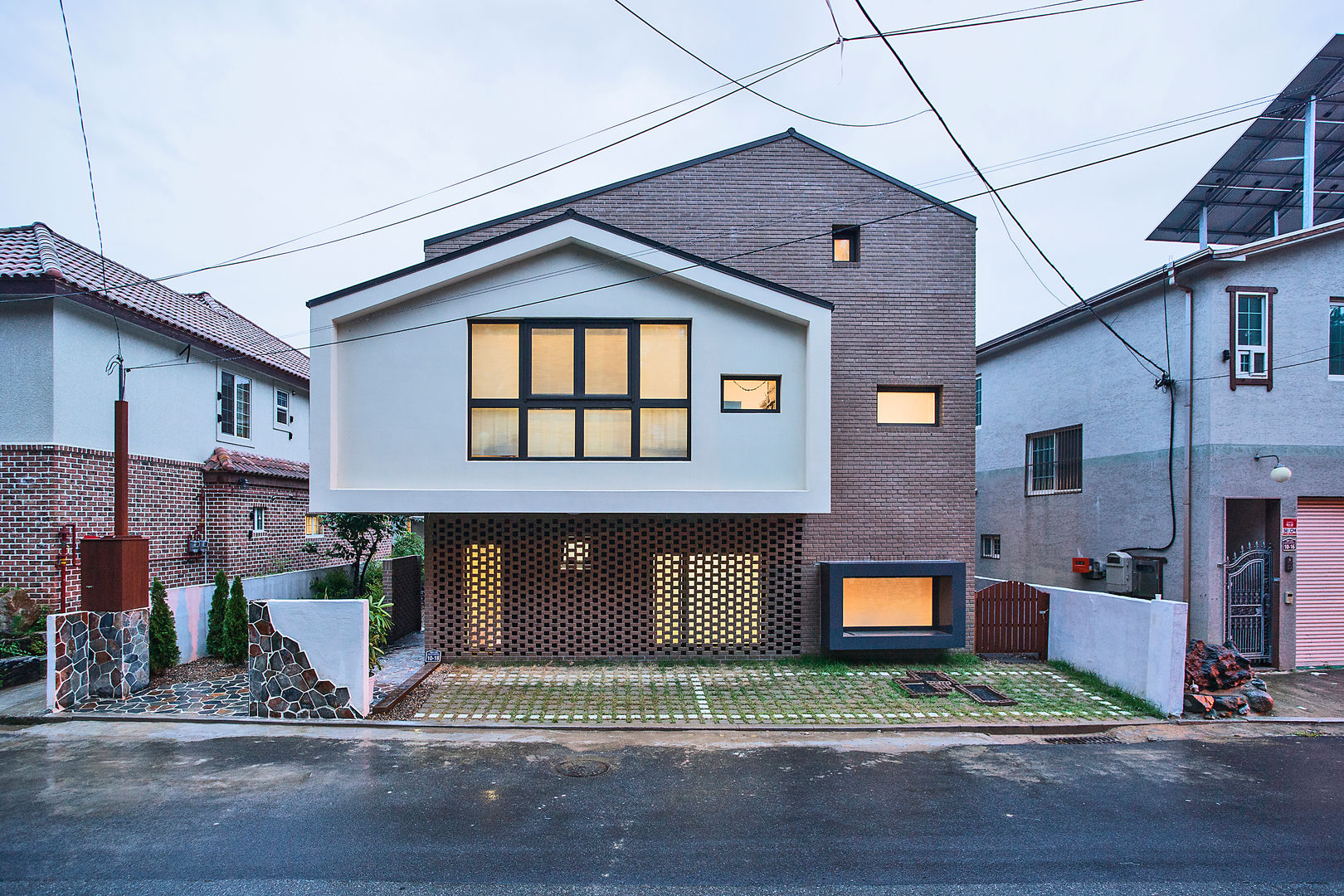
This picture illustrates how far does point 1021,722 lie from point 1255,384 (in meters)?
7.74

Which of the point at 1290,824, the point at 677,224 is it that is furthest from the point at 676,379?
the point at 1290,824

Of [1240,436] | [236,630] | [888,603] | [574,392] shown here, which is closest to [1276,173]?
[1240,436]

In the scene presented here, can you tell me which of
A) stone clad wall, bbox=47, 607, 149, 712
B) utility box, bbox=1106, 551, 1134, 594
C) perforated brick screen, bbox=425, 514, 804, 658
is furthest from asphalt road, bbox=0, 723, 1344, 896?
utility box, bbox=1106, 551, 1134, 594

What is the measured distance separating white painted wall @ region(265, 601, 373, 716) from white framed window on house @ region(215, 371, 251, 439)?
8986 mm

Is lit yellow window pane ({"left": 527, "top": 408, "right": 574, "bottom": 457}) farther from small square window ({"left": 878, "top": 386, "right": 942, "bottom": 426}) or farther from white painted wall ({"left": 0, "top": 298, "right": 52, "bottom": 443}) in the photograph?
white painted wall ({"left": 0, "top": 298, "right": 52, "bottom": 443})

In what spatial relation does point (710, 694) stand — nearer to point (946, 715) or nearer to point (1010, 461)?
point (946, 715)

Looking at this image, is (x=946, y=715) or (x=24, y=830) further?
(x=946, y=715)

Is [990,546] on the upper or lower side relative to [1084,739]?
upper

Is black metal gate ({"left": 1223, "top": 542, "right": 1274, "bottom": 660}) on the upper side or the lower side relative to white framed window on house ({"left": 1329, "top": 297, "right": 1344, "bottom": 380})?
lower

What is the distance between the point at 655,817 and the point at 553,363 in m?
6.51

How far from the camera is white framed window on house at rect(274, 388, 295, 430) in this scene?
1702 cm

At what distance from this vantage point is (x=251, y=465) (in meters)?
14.5

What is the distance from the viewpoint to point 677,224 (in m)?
11.3

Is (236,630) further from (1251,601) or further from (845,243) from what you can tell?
(1251,601)
